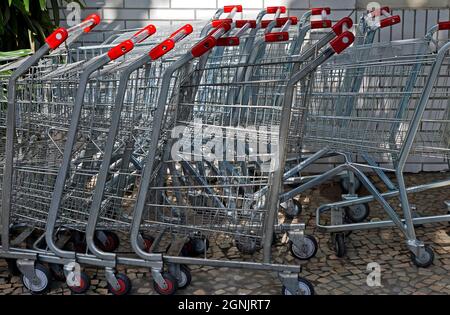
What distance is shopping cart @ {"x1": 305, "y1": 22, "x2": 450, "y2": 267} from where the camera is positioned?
338 centimetres

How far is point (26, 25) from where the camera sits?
4719mm

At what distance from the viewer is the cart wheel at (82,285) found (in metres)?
3.19

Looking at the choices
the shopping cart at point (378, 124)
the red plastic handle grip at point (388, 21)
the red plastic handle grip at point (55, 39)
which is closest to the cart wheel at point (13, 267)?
the red plastic handle grip at point (55, 39)

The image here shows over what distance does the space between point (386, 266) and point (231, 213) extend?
1.03 m

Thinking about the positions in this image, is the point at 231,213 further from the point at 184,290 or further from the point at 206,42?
the point at 206,42

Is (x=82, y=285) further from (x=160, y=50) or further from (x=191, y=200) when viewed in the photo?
(x=160, y=50)

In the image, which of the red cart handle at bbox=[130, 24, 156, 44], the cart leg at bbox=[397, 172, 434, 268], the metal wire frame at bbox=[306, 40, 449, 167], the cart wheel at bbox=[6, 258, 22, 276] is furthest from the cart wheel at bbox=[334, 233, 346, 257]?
the cart wheel at bbox=[6, 258, 22, 276]

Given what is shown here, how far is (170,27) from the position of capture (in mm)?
4672

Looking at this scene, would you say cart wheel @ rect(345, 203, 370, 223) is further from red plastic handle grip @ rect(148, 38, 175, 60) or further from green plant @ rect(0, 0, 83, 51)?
green plant @ rect(0, 0, 83, 51)

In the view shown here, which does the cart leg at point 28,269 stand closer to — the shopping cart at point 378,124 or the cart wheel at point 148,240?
the cart wheel at point 148,240

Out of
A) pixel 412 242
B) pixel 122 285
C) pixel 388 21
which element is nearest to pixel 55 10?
pixel 388 21

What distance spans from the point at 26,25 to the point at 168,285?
255 centimetres

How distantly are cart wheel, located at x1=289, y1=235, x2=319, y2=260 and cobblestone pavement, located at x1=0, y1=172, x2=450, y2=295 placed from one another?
40 millimetres

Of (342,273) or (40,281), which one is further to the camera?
(342,273)
